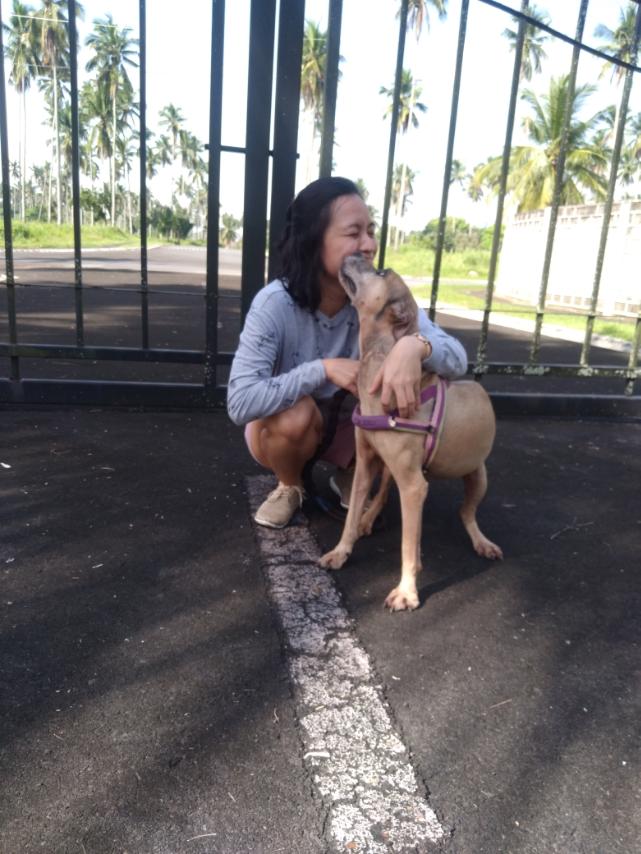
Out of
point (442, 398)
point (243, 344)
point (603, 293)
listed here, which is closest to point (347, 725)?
point (442, 398)

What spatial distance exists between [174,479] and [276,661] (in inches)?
61.4

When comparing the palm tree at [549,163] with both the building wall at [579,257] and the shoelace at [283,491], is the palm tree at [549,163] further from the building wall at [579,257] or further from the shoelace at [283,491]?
the shoelace at [283,491]

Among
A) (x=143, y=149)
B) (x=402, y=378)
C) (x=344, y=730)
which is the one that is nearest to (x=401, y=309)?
(x=402, y=378)

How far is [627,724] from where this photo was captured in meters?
1.80

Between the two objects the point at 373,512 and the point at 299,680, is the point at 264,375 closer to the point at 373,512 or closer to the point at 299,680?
the point at 373,512

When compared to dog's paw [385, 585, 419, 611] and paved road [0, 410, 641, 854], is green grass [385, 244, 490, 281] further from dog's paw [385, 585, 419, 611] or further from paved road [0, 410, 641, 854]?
dog's paw [385, 585, 419, 611]

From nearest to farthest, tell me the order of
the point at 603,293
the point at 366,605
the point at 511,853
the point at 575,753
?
the point at 511,853 → the point at 575,753 → the point at 366,605 → the point at 603,293

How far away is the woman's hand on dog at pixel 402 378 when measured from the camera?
221cm

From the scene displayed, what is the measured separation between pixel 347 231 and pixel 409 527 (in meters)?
1.11

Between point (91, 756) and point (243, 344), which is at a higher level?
point (243, 344)

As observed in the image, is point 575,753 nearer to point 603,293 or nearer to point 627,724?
point 627,724

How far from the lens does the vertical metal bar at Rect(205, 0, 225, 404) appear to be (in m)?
3.75

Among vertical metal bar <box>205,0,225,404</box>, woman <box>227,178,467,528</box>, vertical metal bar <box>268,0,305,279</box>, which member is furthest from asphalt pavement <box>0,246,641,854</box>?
vertical metal bar <box>268,0,305,279</box>

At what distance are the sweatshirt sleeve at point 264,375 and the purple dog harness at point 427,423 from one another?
28 cm
